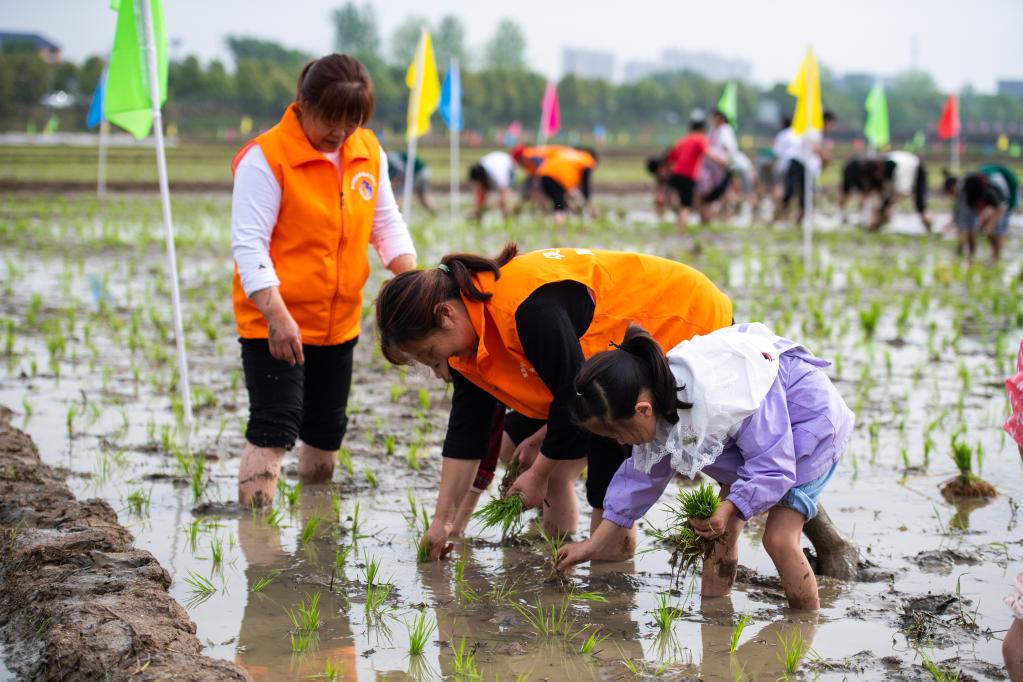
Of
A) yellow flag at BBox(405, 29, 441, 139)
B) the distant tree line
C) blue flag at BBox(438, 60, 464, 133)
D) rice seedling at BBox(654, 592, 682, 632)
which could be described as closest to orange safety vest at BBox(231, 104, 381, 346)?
rice seedling at BBox(654, 592, 682, 632)

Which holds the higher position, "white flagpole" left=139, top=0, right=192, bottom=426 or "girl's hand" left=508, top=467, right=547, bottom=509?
"white flagpole" left=139, top=0, right=192, bottom=426

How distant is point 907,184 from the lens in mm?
15062

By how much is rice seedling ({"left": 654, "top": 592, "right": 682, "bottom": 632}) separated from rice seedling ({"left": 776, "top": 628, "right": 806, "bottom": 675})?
0.29 meters

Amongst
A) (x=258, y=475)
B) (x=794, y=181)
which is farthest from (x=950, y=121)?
(x=258, y=475)

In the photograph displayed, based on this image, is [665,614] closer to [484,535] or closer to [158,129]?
[484,535]

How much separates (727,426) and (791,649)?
0.63 metres

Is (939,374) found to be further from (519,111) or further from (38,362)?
(519,111)

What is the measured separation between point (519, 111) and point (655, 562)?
66.8 metres

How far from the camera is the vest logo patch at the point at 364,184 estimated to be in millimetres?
4053

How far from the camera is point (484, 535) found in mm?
4035

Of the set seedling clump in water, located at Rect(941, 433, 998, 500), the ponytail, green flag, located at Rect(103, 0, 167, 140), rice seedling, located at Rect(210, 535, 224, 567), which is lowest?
rice seedling, located at Rect(210, 535, 224, 567)

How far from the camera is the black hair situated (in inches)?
111

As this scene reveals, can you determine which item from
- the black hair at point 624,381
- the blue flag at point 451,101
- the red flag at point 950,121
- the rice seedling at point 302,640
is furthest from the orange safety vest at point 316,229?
the red flag at point 950,121

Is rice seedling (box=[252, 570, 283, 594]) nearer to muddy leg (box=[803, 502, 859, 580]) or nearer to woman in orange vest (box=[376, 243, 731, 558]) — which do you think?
woman in orange vest (box=[376, 243, 731, 558])
